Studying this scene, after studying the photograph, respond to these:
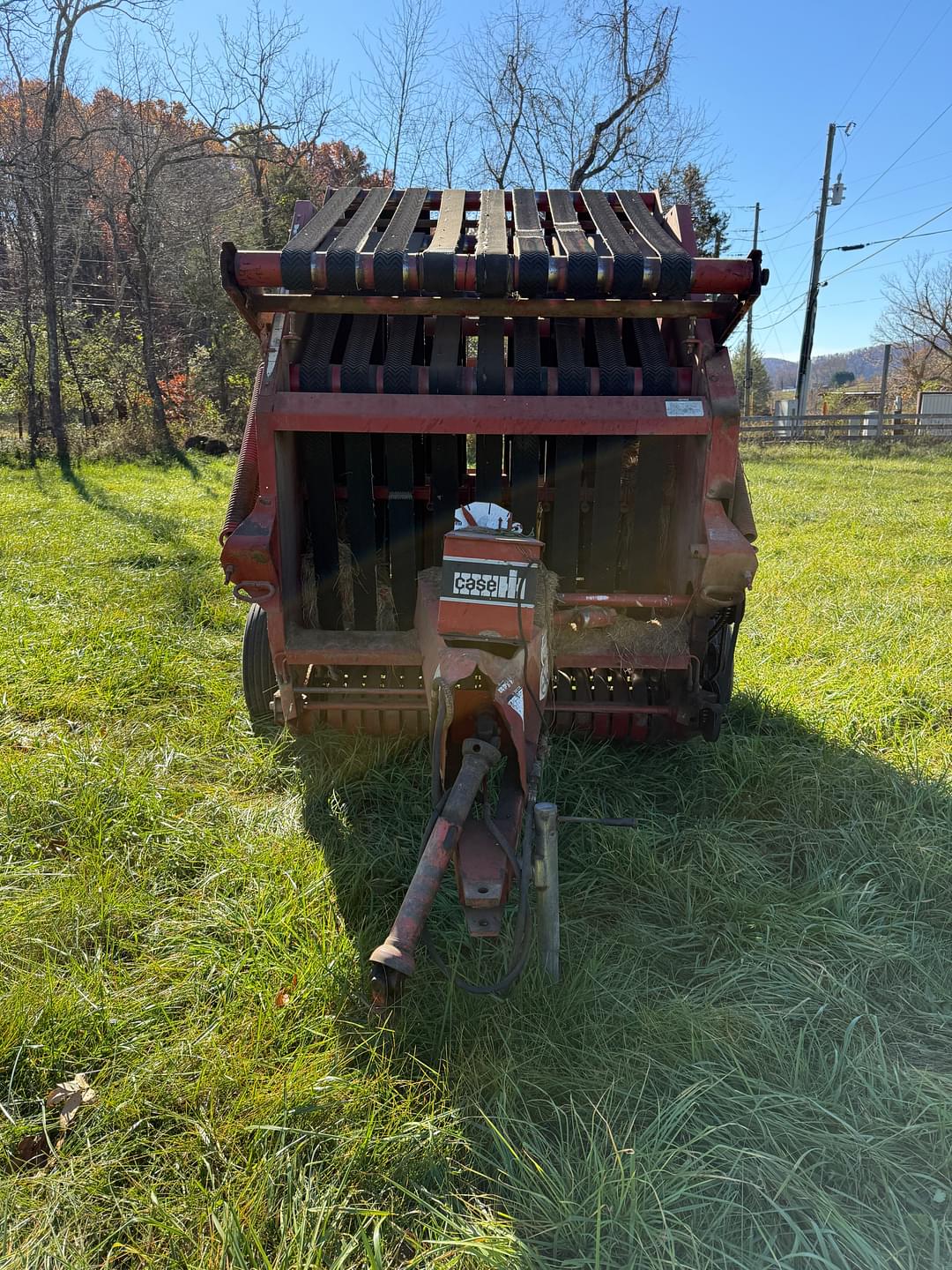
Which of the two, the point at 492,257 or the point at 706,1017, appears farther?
the point at 492,257

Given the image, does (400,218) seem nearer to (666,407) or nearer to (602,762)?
(666,407)

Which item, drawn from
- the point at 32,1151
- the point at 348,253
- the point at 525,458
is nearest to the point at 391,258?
the point at 348,253

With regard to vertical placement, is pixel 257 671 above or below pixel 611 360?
below

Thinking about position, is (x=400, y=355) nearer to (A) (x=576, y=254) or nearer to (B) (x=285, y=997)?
(A) (x=576, y=254)

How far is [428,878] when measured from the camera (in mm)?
2131

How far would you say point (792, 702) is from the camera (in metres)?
4.33

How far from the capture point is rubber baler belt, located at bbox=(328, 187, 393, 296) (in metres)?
3.02

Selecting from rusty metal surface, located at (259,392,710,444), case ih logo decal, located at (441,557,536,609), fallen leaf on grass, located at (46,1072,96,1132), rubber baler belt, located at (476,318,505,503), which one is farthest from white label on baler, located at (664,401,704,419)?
fallen leaf on grass, located at (46,1072,96,1132)

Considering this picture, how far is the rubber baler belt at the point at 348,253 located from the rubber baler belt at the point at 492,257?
445 millimetres

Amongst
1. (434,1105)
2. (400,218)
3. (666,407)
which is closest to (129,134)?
(400,218)

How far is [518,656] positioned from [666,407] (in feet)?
4.01

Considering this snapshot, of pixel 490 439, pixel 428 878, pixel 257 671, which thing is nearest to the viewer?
pixel 428 878

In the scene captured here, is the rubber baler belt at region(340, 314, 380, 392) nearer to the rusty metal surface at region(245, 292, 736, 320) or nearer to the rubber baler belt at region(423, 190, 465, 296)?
the rusty metal surface at region(245, 292, 736, 320)

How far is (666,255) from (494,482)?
3.48ft
